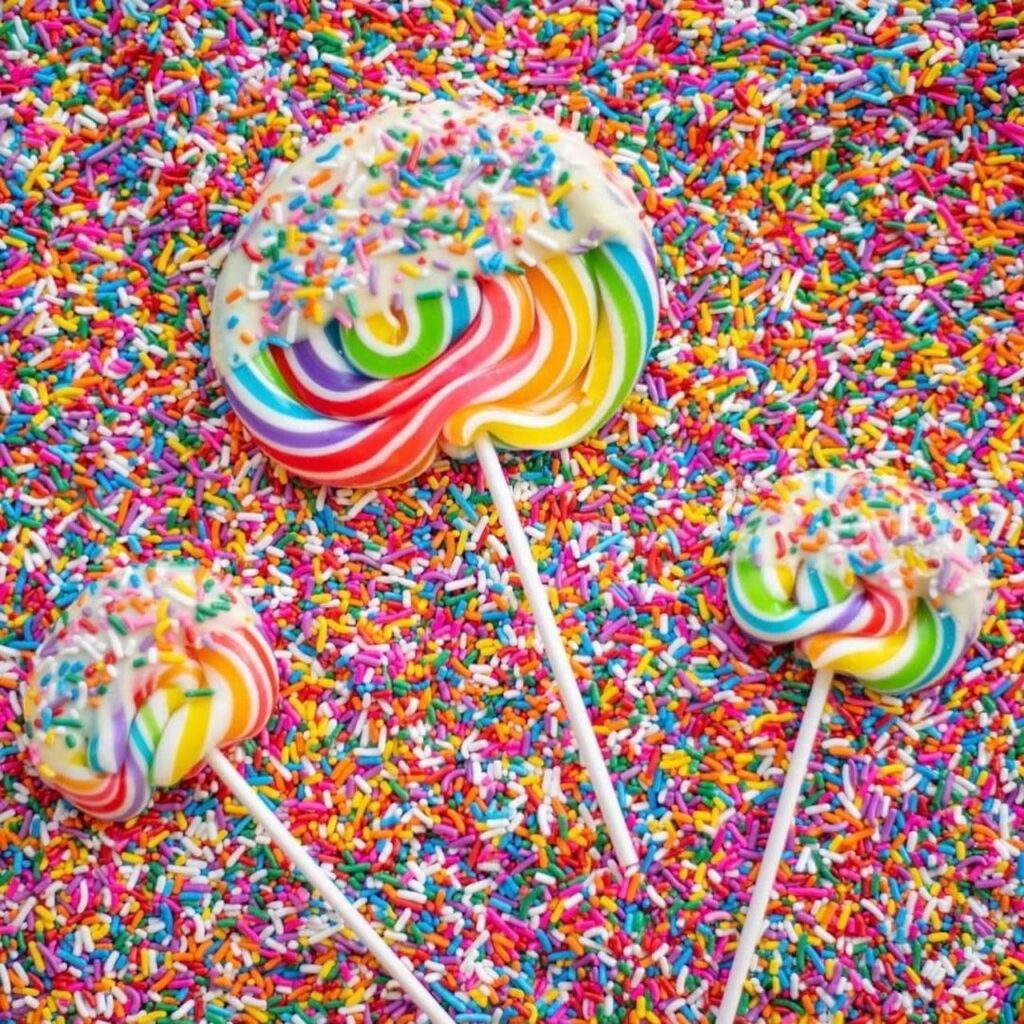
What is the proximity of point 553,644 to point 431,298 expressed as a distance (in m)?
0.59

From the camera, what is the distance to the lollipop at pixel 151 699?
226 cm

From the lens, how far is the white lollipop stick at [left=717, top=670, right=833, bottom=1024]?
2.30 m

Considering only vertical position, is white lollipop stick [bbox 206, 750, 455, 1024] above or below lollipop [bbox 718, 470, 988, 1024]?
below

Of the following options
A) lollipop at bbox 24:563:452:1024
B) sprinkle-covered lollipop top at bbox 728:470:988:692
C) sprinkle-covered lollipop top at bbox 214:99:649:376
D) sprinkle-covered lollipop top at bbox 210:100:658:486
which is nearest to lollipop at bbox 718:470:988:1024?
sprinkle-covered lollipop top at bbox 728:470:988:692

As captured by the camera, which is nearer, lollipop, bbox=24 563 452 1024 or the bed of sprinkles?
lollipop, bbox=24 563 452 1024

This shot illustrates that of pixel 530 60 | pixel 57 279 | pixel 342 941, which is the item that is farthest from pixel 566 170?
pixel 342 941

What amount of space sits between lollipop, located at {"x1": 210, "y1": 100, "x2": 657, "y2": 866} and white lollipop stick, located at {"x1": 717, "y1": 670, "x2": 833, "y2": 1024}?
0.23 m

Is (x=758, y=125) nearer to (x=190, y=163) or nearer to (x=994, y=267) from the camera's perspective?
(x=994, y=267)

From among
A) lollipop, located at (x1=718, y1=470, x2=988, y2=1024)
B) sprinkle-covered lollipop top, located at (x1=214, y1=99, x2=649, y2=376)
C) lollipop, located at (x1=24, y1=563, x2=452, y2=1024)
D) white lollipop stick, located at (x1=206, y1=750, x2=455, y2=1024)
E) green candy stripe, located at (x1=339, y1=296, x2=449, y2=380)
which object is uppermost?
sprinkle-covered lollipop top, located at (x1=214, y1=99, x2=649, y2=376)

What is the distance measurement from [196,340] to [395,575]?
1.73ft

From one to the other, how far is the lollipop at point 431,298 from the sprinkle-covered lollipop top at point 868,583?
1.21 feet

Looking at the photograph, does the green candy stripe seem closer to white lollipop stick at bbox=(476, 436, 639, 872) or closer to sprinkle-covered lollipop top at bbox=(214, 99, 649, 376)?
sprinkle-covered lollipop top at bbox=(214, 99, 649, 376)

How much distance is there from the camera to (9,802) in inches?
94.3

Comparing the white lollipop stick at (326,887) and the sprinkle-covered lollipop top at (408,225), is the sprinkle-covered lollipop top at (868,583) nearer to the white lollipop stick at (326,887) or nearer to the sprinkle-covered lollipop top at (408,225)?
the sprinkle-covered lollipop top at (408,225)
